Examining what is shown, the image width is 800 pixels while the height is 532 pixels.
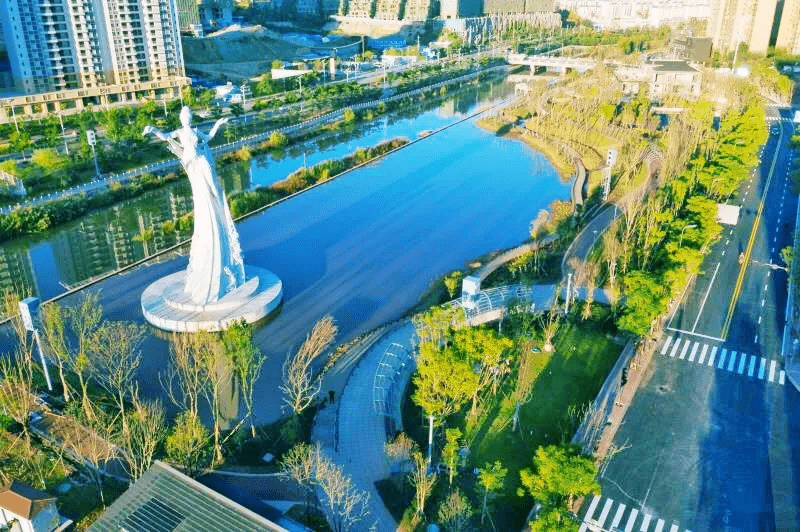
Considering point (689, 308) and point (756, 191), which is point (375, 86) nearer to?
point (756, 191)

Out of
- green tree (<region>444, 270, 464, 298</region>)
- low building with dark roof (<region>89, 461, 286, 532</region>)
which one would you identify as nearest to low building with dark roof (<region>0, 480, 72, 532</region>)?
low building with dark roof (<region>89, 461, 286, 532</region>)

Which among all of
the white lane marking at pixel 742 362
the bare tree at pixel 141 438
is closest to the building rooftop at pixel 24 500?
the bare tree at pixel 141 438

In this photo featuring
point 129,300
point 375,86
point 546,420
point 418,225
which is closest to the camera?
point 546,420

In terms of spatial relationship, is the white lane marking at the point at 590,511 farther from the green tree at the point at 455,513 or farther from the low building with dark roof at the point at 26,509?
the low building with dark roof at the point at 26,509

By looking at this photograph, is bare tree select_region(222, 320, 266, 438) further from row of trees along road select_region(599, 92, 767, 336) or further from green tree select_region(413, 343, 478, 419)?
row of trees along road select_region(599, 92, 767, 336)

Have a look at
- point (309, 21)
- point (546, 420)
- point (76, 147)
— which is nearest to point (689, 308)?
point (546, 420)

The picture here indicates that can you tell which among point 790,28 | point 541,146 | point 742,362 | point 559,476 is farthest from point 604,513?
point 790,28

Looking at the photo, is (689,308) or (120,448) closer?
(120,448)

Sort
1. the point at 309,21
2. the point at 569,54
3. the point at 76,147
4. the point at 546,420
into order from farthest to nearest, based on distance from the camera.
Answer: the point at 309,21
the point at 569,54
the point at 76,147
the point at 546,420
